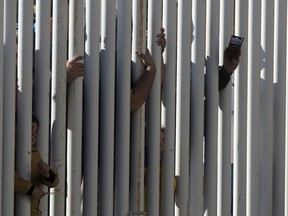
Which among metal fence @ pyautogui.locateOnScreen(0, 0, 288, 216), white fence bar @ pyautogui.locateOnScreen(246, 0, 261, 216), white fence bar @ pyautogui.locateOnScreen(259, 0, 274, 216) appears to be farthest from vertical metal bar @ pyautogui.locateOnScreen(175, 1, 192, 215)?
white fence bar @ pyautogui.locateOnScreen(259, 0, 274, 216)

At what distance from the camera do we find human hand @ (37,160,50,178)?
4328mm

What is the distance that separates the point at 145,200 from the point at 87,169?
0.50 meters

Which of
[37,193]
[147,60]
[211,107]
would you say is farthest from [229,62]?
[37,193]

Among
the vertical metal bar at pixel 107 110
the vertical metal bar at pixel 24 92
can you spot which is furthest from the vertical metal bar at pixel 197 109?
the vertical metal bar at pixel 24 92

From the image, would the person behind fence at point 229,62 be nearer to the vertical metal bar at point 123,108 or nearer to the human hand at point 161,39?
the human hand at point 161,39

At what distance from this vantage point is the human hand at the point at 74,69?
179 inches

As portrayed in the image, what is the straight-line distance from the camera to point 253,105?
5422 mm

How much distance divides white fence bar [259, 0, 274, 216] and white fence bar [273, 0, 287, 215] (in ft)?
0.25

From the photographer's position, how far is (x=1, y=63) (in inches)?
166

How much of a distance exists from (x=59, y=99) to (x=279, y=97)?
174 centimetres

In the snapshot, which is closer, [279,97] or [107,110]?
[107,110]

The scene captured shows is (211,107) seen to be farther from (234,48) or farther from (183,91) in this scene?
(234,48)

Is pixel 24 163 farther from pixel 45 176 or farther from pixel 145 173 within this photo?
pixel 145 173

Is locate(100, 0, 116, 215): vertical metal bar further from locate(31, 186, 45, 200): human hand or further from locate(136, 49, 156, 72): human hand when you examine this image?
locate(31, 186, 45, 200): human hand
